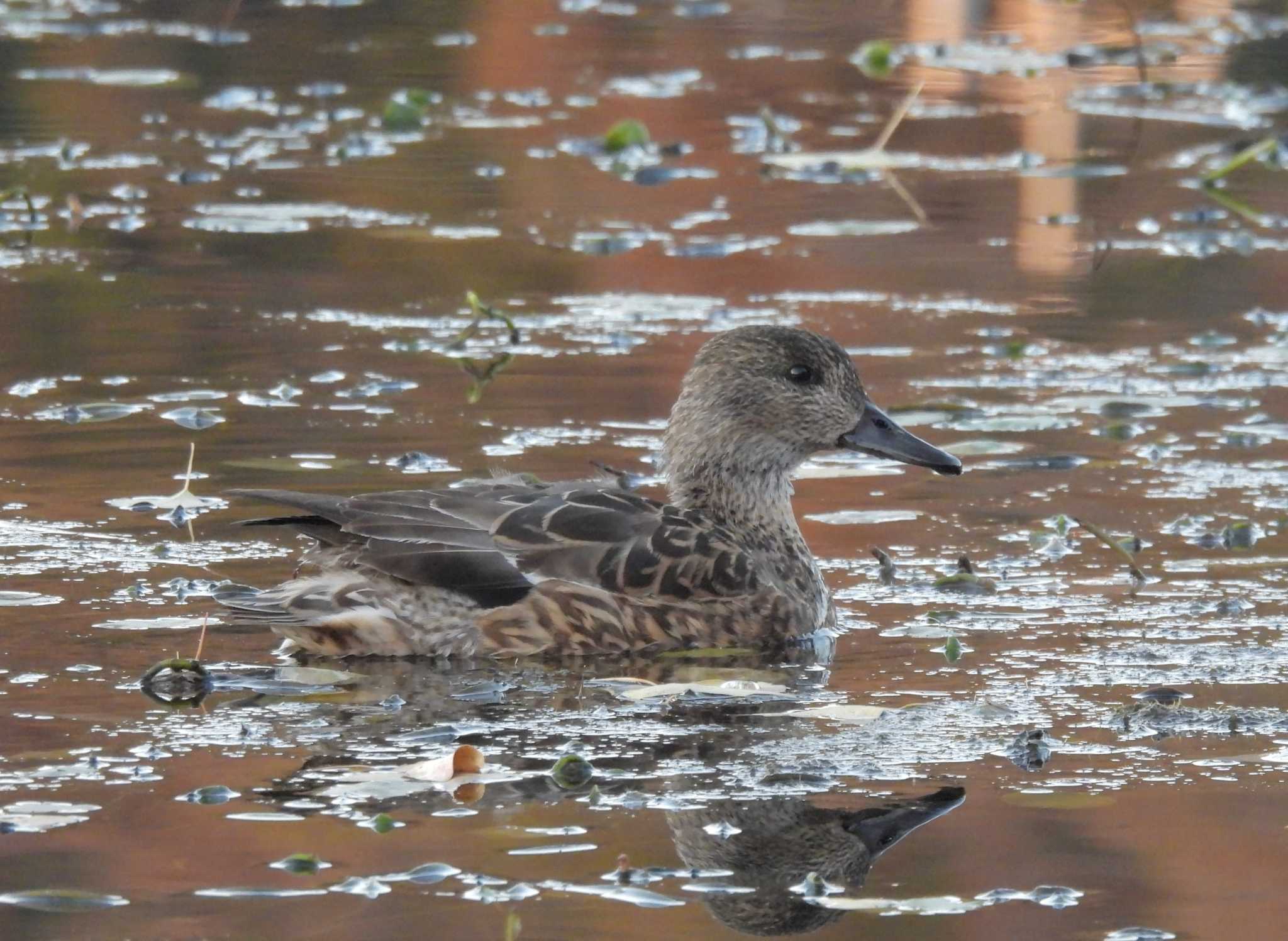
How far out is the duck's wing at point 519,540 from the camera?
6824 millimetres

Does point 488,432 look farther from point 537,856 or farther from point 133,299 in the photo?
point 537,856

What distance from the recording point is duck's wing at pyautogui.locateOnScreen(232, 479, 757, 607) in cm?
682

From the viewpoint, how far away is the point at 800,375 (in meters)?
7.74

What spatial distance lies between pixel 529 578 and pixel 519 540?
0.38ft

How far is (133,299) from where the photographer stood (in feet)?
36.4

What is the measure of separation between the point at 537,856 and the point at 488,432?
13.5 feet

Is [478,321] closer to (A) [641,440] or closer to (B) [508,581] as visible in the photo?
(A) [641,440]

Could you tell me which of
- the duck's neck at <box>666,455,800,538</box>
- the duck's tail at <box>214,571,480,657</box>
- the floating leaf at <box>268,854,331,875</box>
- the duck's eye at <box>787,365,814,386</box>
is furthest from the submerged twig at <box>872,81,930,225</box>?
the floating leaf at <box>268,854,331,875</box>

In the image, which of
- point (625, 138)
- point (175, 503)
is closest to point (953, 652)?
point (175, 503)

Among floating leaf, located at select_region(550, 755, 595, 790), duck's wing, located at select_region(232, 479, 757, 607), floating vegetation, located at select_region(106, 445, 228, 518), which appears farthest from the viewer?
floating vegetation, located at select_region(106, 445, 228, 518)

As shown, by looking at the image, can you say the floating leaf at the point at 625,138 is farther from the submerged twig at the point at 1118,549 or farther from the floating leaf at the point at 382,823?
the floating leaf at the point at 382,823

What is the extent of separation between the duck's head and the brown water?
408 mm

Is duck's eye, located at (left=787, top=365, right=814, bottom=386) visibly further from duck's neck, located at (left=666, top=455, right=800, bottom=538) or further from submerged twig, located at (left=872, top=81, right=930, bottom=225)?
submerged twig, located at (left=872, top=81, right=930, bottom=225)

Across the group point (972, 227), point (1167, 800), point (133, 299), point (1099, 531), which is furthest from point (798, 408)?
point (972, 227)
